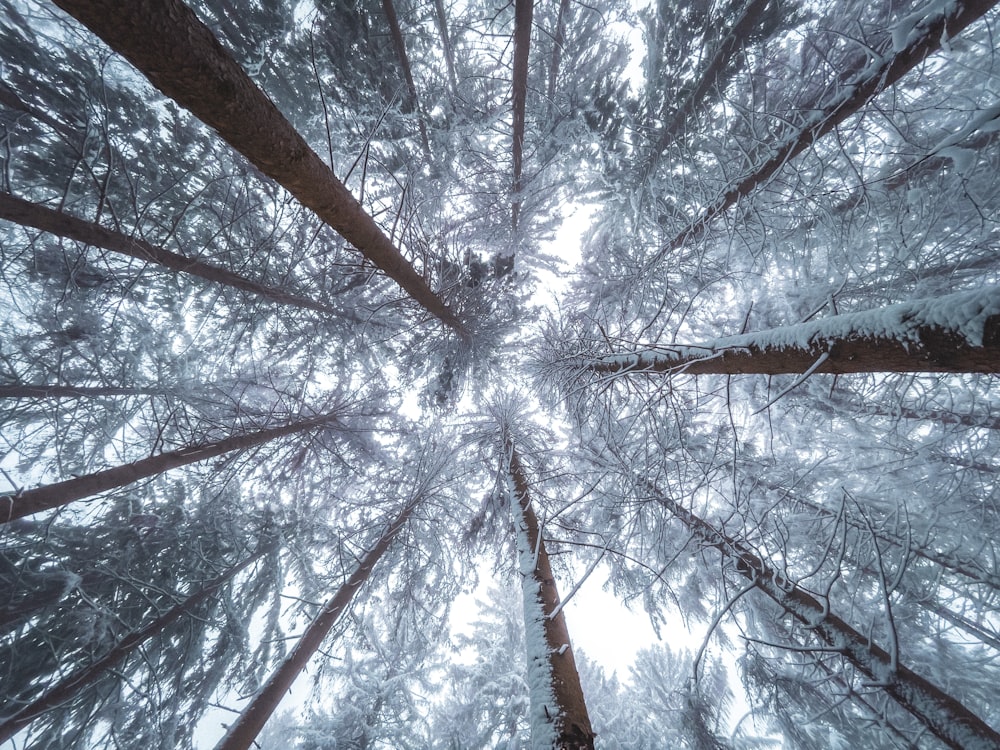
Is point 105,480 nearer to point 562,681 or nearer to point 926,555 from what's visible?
point 562,681

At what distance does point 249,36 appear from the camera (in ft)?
15.4

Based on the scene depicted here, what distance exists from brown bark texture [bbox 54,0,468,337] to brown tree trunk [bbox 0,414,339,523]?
4096 mm

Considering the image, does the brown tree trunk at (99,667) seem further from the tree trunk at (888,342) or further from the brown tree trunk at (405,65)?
the brown tree trunk at (405,65)

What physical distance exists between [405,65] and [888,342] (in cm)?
642

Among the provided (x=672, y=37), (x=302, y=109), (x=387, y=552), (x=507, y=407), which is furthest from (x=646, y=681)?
(x=302, y=109)

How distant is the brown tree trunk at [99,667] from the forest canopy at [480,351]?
0.07m

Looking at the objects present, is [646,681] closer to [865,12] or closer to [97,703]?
[97,703]

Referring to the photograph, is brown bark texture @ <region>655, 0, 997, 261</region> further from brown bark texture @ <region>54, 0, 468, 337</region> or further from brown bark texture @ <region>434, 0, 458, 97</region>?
brown bark texture @ <region>434, 0, 458, 97</region>

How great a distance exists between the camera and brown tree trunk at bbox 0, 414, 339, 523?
3609 millimetres

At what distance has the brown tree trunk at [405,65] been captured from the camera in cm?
439

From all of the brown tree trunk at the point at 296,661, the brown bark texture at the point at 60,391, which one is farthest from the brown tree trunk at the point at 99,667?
the brown bark texture at the point at 60,391

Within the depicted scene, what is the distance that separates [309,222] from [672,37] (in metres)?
5.39

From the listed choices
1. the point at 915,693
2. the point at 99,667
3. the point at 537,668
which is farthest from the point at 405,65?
the point at 99,667

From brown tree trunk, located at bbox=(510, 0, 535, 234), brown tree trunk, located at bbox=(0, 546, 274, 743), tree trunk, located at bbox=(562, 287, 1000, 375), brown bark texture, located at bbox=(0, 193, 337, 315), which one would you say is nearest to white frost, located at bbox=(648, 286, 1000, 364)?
tree trunk, located at bbox=(562, 287, 1000, 375)
